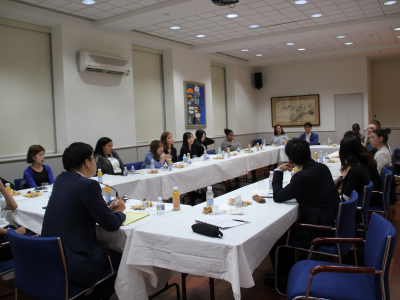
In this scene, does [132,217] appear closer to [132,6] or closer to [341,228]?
[341,228]

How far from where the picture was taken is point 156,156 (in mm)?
5715

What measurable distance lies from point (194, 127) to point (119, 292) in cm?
712

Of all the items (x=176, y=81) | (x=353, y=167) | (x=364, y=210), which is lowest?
(x=364, y=210)

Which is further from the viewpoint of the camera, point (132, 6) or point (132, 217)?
point (132, 6)

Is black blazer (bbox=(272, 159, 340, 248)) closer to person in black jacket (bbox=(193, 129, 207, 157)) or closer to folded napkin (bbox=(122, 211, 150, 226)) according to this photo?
folded napkin (bbox=(122, 211, 150, 226))

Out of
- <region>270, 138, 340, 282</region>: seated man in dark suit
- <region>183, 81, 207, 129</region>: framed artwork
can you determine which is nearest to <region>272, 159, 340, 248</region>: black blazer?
<region>270, 138, 340, 282</region>: seated man in dark suit

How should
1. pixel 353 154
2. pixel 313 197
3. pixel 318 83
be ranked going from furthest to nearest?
pixel 318 83 < pixel 353 154 < pixel 313 197

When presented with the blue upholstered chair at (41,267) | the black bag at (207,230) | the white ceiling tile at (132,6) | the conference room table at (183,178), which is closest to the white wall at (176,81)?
the conference room table at (183,178)

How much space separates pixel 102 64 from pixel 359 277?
5.78m

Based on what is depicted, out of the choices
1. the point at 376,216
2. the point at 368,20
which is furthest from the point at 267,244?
the point at 368,20

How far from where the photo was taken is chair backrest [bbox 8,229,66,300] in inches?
75.7

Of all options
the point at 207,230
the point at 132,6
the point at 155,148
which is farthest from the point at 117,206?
the point at 132,6

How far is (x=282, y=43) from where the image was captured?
8.69 m

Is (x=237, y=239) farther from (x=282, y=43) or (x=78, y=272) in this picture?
(x=282, y=43)
